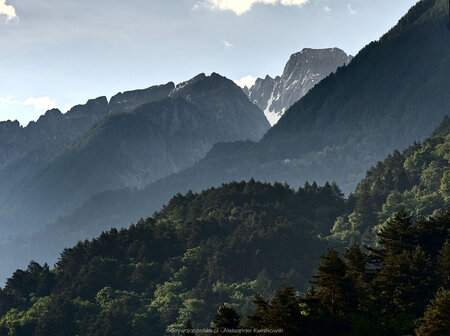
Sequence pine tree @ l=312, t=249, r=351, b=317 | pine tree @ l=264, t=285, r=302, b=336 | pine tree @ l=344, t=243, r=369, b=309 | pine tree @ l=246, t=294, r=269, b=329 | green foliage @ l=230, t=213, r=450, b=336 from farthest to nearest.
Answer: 1. pine tree @ l=344, t=243, r=369, b=309
2. pine tree @ l=312, t=249, r=351, b=317
3. pine tree @ l=246, t=294, r=269, b=329
4. green foliage @ l=230, t=213, r=450, b=336
5. pine tree @ l=264, t=285, r=302, b=336

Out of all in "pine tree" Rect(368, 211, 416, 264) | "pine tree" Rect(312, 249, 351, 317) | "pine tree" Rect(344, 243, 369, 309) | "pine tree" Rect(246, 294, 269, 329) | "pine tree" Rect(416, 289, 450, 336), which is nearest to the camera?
"pine tree" Rect(416, 289, 450, 336)

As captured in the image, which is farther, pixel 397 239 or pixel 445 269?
pixel 397 239

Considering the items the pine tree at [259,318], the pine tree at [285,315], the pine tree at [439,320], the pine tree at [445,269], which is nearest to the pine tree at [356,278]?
the pine tree at [285,315]

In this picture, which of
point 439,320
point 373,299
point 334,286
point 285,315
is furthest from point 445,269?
point 285,315

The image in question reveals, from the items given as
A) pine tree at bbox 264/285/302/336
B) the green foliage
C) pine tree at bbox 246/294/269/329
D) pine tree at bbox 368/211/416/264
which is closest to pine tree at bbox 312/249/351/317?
the green foliage

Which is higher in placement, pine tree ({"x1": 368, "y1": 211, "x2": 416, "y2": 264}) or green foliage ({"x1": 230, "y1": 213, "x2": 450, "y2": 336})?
pine tree ({"x1": 368, "y1": 211, "x2": 416, "y2": 264})

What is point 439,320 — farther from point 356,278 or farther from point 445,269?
point 445,269

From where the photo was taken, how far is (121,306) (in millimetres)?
195625

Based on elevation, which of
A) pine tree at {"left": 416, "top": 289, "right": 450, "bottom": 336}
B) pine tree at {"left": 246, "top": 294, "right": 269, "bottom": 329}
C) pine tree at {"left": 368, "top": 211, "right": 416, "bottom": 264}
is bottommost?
pine tree at {"left": 416, "top": 289, "right": 450, "bottom": 336}

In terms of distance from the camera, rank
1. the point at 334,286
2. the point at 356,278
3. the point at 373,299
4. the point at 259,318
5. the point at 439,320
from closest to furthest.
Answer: the point at 439,320 → the point at 259,318 → the point at 334,286 → the point at 373,299 → the point at 356,278

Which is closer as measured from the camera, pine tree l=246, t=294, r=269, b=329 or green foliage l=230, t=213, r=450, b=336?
green foliage l=230, t=213, r=450, b=336

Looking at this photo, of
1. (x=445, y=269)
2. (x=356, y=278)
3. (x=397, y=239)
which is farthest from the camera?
(x=397, y=239)

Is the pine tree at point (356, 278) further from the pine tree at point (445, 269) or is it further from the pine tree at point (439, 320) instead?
the pine tree at point (439, 320)

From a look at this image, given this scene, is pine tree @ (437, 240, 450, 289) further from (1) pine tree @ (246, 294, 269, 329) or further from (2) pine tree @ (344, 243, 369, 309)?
(1) pine tree @ (246, 294, 269, 329)
